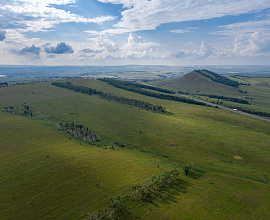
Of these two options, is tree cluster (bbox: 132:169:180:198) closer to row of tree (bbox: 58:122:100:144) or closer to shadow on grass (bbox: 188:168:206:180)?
shadow on grass (bbox: 188:168:206:180)

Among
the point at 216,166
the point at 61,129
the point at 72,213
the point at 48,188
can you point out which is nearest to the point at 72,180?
the point at 48,188

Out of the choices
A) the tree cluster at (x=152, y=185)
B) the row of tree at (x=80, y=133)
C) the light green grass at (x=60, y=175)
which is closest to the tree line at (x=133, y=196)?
the tree cluster at (x=152, y=185)

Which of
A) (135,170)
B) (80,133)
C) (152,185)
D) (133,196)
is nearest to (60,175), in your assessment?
(135,170)

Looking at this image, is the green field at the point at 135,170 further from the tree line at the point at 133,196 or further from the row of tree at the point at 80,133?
the row of tree at the point at 80,133

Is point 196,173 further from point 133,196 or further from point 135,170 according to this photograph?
point 133,196

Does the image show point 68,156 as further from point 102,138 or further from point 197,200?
point 197,200

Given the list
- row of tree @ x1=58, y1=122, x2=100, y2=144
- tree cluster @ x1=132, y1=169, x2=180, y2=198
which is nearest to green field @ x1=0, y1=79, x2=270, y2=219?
tree cluster @ x1=132, y1=169, x2=180, y2=198
